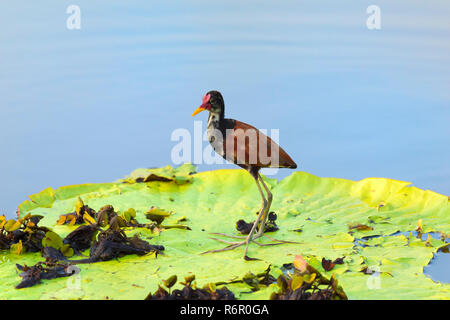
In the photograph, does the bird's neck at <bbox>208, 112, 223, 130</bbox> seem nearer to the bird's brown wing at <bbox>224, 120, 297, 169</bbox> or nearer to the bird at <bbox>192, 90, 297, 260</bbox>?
the bird at <bbox>192, 90, 297, 260</bbox>

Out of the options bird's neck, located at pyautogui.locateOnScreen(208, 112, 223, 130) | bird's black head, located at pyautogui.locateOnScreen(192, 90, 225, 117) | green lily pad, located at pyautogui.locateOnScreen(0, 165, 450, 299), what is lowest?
green lily pad, located at pyautogui.locateOnScreen(0, 165, 450, 299)

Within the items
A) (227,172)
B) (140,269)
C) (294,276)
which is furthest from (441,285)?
(227,172)

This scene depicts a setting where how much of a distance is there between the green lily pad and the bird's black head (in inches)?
51.2

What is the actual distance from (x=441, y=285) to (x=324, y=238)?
4.64 ft

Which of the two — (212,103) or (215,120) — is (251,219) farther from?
(212,103)

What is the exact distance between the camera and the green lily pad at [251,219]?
4375 mm

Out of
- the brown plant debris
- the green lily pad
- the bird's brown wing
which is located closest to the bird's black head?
the bird's brown wing

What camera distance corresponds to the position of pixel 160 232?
5633 millimetres

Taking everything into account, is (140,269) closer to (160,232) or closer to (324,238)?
(160,232)

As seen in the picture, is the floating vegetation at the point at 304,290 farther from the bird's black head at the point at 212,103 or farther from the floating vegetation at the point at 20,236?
the floating vegetation at the point at 20,236

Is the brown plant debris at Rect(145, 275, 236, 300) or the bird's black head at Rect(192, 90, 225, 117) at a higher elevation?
the bird's black head at Rect(192, 90, 225, 117)

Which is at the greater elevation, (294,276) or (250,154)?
(250,154)

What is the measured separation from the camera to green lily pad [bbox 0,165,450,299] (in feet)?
14.4
